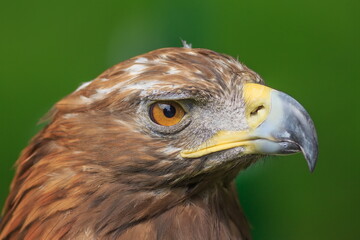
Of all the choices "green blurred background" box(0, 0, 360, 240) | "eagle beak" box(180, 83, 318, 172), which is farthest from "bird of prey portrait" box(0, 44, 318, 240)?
"green blurred background" box(0, 0, 360, 240)

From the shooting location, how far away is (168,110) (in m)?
2.39

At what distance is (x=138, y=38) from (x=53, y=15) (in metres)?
0.91

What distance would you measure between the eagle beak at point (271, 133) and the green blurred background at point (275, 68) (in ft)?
7.85

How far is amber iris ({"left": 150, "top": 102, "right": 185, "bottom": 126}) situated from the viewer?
2387 mm

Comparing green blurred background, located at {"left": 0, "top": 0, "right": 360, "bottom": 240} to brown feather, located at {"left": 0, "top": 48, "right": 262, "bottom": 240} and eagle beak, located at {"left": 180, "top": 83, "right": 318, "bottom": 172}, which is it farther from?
eagle beak, located at {"left": 180, "top": 83, "right": 318, "bottom": 172}

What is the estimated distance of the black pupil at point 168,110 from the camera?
2387 mm

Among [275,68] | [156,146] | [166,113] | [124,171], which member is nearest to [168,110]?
[166,113]

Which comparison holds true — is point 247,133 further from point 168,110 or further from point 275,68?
point 275,68

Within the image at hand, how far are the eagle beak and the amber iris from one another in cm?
12

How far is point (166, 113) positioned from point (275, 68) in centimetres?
256

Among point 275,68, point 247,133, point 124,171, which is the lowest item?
point 275,68

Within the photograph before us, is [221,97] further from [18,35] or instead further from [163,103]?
[18,35]

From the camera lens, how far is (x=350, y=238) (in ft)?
16.1

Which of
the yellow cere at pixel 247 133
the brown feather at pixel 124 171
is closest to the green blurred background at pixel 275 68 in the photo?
the brown feather at pixel 124 171
